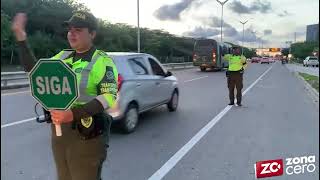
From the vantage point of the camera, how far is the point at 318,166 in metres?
5.31

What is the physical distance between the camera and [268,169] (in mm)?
4109

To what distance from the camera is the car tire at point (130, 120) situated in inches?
295

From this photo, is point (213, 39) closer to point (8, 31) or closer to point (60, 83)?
point (60, 83)

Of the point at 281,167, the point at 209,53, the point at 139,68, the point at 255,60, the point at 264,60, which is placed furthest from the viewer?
the point at 139,68

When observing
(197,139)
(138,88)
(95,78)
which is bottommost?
(197,139)

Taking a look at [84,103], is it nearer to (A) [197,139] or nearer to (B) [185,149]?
(B) [185,149]

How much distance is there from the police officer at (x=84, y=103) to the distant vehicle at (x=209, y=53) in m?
0.90

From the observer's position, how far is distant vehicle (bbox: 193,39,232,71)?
3.35 meters

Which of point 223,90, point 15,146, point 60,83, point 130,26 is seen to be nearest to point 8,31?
point 60,83

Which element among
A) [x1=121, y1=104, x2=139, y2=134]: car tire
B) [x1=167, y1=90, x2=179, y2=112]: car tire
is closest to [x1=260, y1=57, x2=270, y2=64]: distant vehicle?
[x1=121, y1=104, x2=139, y2=134]: car tire

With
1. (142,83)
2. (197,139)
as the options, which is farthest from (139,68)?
(197,139)

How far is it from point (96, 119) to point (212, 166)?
137 inches

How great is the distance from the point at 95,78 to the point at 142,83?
3065mm

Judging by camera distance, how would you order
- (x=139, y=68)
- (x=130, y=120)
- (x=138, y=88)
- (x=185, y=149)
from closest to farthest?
(x=139, y=68), (x=138, y=88), (x=185, y=149), (x=130, y=120)
